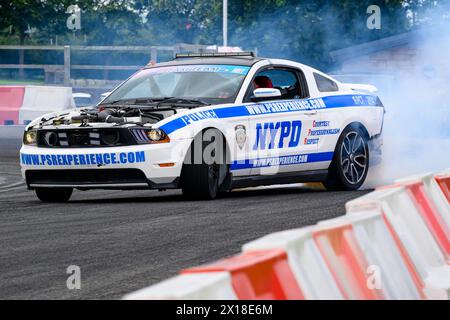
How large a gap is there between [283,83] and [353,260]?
867cm

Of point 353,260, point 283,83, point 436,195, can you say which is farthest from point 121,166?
point 353,260

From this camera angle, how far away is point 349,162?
13.9m

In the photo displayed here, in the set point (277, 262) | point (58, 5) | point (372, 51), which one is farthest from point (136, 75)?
point (58, 5)

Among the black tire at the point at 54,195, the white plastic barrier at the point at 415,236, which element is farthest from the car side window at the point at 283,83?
the white plastic barrier at the point at 415,236

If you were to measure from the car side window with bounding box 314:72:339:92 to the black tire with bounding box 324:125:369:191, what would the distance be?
49 centimetres

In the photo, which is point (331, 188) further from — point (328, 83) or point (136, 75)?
point (136, 75)

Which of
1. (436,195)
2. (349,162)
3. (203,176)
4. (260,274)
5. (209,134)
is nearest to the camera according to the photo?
(260,274)

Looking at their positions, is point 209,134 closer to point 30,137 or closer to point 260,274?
point 30,137

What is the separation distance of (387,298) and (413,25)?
55.0 m

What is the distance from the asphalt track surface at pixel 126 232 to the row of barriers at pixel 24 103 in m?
15.7

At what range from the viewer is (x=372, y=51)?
52.5m

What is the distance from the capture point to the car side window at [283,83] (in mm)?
13562

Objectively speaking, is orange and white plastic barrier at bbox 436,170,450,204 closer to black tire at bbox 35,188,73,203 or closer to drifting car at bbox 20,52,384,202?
drifting car at bbox 20,52,384,202

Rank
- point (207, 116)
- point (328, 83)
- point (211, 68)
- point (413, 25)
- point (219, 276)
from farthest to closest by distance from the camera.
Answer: point (413, 25) < point (328, 83) < point (211, 68) < point (207, 116) < point (219, 276)
